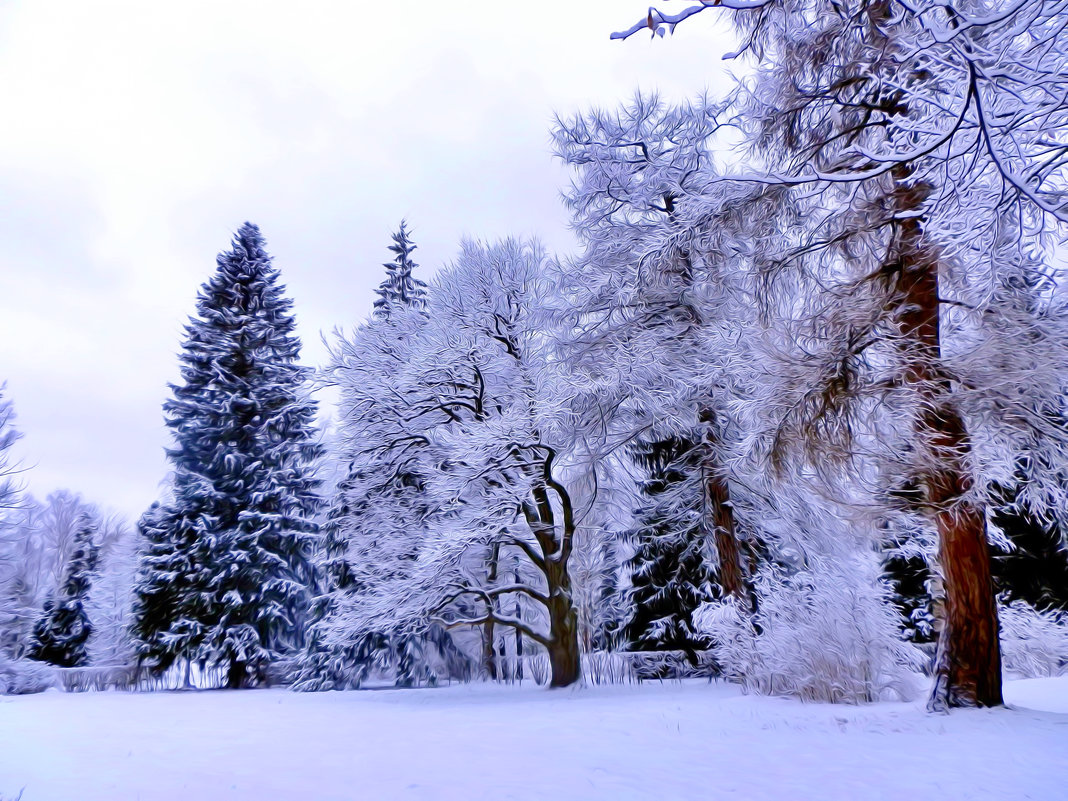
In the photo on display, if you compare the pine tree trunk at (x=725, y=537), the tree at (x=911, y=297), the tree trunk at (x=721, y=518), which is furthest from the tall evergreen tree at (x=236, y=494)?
the tree at (x=911, y=297)

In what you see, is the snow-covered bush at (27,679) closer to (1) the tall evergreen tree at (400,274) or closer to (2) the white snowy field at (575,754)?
(2) the white snowy field at (575,754)

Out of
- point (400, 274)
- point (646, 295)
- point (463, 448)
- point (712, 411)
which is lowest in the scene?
point (463, 448)

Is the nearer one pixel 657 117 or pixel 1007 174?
pixel 1007 174

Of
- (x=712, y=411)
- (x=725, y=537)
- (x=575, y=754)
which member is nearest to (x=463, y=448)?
(x=712, y=411)

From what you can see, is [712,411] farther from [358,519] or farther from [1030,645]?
[1030,645]

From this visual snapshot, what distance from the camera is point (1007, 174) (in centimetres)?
400

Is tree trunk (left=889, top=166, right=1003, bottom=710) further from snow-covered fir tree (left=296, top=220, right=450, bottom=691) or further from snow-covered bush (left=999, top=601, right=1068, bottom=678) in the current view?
snow-covered fir tree (left=296, top=220, right=450, bottom=691)

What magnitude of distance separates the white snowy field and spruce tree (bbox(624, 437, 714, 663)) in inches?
261

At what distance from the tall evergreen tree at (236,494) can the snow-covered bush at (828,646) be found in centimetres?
1383

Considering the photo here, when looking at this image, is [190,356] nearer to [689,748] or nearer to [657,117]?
[657,117]

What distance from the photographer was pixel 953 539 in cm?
798

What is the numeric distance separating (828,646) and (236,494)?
56.4 feet

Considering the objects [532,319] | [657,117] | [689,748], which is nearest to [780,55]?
[657,117]

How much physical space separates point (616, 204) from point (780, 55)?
470 centimetres
